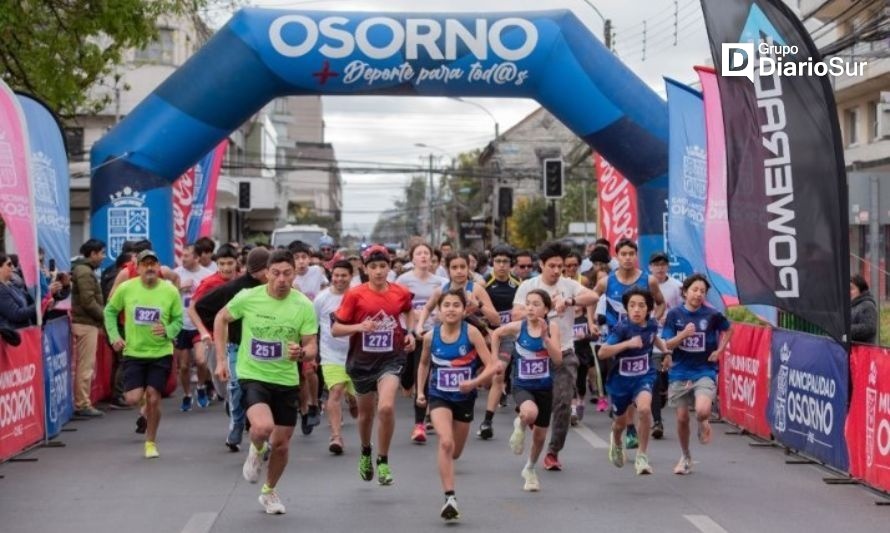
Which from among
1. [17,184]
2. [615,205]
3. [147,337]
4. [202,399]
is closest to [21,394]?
[147,337]

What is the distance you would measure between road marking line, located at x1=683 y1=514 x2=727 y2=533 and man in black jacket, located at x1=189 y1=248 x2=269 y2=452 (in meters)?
4.13

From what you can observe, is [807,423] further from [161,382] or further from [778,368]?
[161,382]

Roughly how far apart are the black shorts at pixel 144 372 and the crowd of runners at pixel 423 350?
13 millimetres

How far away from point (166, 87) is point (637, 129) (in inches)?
244

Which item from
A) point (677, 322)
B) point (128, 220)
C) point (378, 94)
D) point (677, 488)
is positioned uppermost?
point (378, 94)

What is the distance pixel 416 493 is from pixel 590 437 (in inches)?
157

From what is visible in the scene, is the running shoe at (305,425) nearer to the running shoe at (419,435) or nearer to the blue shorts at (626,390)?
the running shoe at (419,435)

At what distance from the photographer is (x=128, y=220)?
19609 millimetres

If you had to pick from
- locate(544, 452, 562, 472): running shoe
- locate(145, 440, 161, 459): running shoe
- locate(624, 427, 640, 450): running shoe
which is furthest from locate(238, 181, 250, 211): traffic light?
locate(544, 452, 562, 472): running shoe

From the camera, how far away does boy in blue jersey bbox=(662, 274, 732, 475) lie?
12.0 metres

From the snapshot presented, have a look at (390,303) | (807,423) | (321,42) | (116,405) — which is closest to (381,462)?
(390,303)

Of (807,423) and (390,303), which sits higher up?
(390,303)

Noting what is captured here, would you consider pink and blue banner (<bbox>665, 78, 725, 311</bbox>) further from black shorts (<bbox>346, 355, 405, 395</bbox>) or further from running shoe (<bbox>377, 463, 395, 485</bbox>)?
running shoe (<bbox>377, 463, 395, 485</bbox>)

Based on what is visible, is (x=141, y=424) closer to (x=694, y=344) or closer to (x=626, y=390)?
(x=626, y=390)
